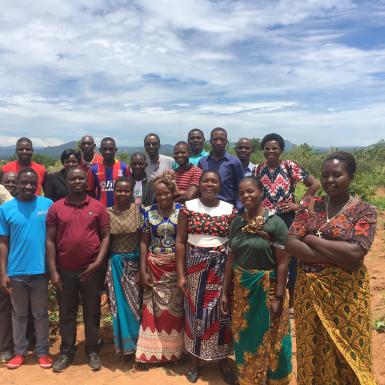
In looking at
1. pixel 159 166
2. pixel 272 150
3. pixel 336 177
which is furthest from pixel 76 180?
pixel 336 177

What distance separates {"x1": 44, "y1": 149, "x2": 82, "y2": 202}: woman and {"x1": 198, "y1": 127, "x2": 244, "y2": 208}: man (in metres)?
1.49

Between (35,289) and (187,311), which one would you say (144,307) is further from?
(35,289)

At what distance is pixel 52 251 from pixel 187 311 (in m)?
1.33

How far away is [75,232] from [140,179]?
4.31 feet

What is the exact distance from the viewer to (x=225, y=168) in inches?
177

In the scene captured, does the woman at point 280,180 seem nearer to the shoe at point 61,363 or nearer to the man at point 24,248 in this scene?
the man at point 24,248

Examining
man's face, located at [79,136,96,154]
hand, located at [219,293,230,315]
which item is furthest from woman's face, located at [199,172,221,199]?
man's face, located at [79,136,96,154]

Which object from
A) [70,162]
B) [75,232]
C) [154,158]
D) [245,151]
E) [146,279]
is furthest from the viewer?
[245,151]

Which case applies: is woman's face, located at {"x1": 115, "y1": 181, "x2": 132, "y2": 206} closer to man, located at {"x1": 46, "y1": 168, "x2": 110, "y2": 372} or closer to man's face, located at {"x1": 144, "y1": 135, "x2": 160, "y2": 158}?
man, located at {"x1": 46, "y1": 168, "x2": 110, "y2": 372}

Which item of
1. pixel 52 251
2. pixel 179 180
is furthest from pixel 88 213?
pixel 179 180

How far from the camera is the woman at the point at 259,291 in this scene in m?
2.94

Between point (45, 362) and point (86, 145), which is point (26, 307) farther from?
point (86, 145)

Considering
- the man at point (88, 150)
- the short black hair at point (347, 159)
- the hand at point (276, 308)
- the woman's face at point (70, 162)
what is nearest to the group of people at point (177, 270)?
the hand at point (276, 308)

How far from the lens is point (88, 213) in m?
3.54
